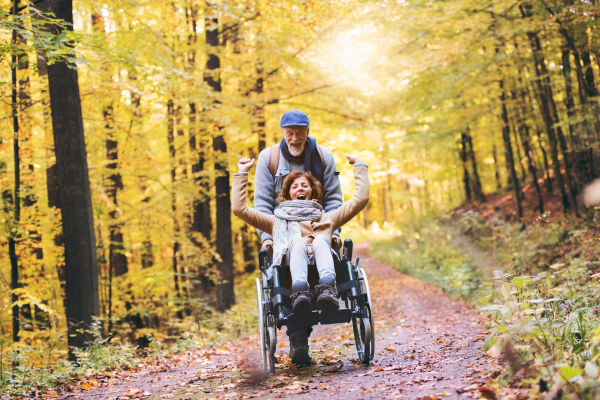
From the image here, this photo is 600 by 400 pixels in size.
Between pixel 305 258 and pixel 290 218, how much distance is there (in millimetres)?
441

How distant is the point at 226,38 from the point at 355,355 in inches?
339

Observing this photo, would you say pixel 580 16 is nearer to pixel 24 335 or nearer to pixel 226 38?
pixel 226 38

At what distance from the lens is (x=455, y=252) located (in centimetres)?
1195

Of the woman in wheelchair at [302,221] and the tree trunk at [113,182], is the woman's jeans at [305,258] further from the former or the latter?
the tree trunk at [113,182]

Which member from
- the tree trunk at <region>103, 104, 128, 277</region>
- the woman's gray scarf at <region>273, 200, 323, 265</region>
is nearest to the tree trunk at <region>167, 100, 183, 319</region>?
the tree trunk at <region>103, 104, 128, 277</region>

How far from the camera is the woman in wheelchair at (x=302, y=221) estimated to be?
3.80 m

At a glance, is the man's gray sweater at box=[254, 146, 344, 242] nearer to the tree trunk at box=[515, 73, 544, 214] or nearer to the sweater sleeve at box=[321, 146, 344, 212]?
the sweater sleeve at box=[321, 146, 344, 212]

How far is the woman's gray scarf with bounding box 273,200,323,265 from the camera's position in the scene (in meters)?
4.05

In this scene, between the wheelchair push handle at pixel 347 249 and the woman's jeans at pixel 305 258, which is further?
the wheelchair push handle at pixel 347 249

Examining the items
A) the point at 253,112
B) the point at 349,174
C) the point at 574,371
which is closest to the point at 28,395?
the point at 574,371

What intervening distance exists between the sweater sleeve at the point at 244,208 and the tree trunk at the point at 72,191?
3.25m

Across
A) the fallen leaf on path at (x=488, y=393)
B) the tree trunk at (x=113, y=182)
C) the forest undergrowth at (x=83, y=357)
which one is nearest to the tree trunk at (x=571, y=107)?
the forest undergrowth at (x=83, y=357)

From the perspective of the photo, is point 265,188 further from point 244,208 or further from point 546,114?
point 546,114

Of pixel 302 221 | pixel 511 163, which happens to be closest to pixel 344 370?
pixel 302 221
